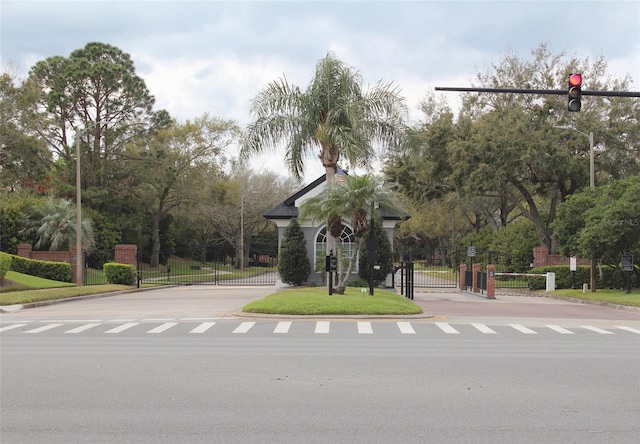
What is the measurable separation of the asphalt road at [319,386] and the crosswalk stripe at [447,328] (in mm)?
397

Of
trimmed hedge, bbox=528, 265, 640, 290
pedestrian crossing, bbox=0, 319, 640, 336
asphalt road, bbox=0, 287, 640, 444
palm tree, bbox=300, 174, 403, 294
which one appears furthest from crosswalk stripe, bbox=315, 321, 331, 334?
trimmed hedge, bbox=528, 265, 640, 290

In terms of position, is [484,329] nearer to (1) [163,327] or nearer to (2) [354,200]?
(2) [354,200]

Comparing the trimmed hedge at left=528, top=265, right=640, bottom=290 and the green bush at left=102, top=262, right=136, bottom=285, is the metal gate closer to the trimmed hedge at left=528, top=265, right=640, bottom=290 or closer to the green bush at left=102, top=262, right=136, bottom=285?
the green bush at left=102, top=262, right=136, bottom=285

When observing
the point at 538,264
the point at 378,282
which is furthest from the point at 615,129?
the point at 378,282

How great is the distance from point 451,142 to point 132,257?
2074 centimetres

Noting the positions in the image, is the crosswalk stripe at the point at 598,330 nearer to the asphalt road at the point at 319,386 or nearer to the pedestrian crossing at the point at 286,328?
the pedestrian crossing at the point at 286,328

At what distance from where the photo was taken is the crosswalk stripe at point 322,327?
15.4 metres

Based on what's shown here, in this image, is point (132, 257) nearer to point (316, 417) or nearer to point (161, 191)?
point (161, 191)

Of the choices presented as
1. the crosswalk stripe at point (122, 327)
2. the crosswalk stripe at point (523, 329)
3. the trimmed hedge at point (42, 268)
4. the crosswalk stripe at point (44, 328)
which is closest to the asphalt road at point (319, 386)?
the crosswalk stripe at point (523, 329)

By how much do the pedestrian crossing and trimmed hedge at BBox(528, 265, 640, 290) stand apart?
1799 centimetres

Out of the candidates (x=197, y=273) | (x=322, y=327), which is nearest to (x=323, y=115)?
(x=322, y=327)

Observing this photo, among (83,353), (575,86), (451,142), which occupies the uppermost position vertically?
(451,142)

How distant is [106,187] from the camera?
5181 centimetres

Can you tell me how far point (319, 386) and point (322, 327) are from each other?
751 centimetres
